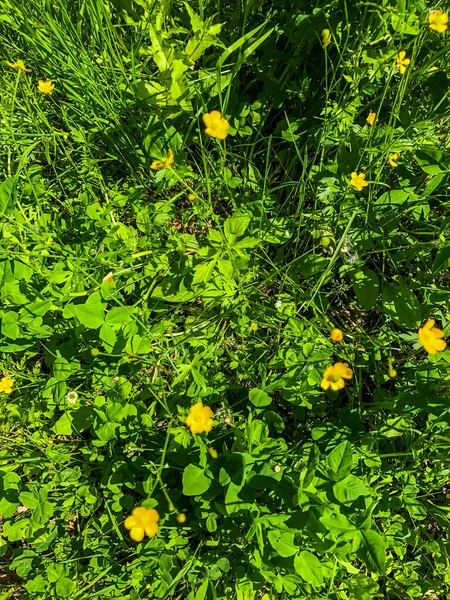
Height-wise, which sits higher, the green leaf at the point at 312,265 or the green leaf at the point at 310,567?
the green leaf at the point at 312,265

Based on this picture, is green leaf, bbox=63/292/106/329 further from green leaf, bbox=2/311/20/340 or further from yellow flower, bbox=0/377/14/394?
yellow flower, bbox=0/377/14/394

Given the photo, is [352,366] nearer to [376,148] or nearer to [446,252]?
[446,252]

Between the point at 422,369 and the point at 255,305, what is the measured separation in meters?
0.67

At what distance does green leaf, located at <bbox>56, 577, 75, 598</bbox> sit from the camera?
1771 mm

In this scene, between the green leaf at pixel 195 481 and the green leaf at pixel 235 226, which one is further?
the green leaf at pixel 235 226

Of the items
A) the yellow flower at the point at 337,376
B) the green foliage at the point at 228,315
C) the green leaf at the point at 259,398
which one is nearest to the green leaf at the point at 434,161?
the green foliage at the point at 228,315

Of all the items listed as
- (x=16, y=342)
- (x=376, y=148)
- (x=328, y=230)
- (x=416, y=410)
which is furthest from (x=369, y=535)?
(x=16, y=342)

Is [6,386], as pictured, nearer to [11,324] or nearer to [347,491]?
[11,324]

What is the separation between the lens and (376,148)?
1.71 metres

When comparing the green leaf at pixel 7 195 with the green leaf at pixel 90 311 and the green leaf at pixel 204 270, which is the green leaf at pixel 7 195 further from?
the green leaf at pixel 204 270

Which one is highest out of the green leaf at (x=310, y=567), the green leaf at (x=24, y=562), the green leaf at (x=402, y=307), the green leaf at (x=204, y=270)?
the green leaf at (x=204, y=270)

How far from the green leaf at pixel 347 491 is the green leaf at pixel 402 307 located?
594 mm

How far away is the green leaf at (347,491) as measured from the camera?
146cm

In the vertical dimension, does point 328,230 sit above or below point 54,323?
above
